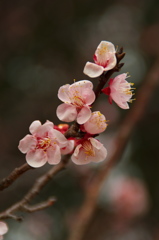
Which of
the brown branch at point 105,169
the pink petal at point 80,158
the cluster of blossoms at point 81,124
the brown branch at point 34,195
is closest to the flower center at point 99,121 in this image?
the cluster of blossoms at point 81,124

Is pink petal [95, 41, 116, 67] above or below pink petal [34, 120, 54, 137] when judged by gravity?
above

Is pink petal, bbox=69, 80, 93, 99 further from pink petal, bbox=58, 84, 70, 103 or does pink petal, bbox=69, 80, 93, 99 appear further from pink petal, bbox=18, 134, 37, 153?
pink petal, bbox=18, 134, 37, 153

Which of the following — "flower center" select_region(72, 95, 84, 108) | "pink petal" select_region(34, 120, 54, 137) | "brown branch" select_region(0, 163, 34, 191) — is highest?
"flower center" select_region(72, 95, 84, 108)

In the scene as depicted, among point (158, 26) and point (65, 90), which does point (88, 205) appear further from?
point (158, 26)

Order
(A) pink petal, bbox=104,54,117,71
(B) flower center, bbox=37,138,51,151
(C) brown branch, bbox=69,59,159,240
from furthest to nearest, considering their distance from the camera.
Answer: (C) brown branch, bbox=69,59,159,240 → (B) flower center, bbox=37,138,51,151 → (A) pink petal, bbox=104,54,117,71

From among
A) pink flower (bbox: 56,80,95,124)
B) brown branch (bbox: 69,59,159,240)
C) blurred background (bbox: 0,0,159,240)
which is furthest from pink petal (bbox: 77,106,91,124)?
blurred background (bbox: 0,0,159,240)
